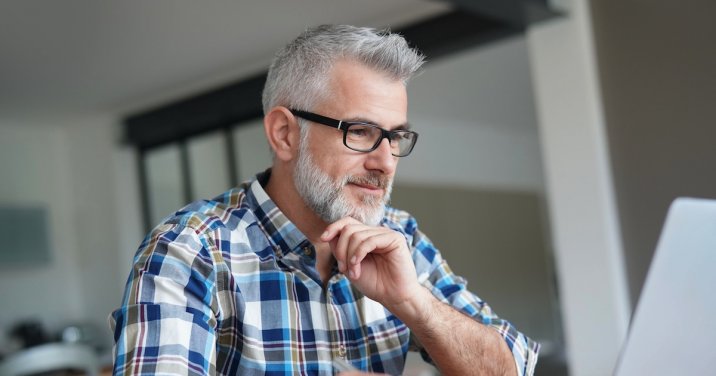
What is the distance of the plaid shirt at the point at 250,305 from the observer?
45.5 inches

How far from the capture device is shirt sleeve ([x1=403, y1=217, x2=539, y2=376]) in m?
1.54

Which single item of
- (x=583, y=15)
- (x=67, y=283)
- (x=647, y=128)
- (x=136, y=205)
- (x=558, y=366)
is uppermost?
(x=583, y=15)

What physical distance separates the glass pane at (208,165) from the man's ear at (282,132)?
514cm

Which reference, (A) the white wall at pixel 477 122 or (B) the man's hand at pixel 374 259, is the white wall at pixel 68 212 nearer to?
(A) the white wall at pixel 477 122

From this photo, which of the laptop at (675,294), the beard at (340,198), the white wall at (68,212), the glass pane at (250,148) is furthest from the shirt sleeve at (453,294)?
the white wall at (68,212)

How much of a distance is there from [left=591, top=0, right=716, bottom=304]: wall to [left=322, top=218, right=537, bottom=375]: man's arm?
2.91 metres

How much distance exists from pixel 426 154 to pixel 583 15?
14.7 ft

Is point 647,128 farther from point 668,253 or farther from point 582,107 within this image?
point 668,253

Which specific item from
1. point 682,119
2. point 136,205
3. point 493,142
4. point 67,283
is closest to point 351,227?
point 682,119

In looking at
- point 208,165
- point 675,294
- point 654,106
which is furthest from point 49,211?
point 675,294

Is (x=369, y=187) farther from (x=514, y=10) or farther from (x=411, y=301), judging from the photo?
(x=514, y=10)

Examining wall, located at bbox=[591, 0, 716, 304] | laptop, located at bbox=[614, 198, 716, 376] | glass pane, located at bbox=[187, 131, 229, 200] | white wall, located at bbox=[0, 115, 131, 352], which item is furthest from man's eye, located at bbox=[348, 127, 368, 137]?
white wall, located at bbox=[0, 115, 131, 352]

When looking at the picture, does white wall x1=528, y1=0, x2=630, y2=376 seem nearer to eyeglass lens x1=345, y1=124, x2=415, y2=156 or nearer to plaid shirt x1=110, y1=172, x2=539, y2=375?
plaid shirt x1=110, y1=172, x2=539, y2=375

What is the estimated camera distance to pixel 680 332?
0.95 metres
